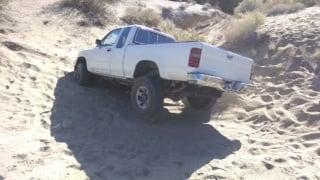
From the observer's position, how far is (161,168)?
930 centimetres

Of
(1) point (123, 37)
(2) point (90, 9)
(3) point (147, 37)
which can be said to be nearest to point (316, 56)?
(3) point (147, 37)

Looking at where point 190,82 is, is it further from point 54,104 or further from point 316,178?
point 54,104

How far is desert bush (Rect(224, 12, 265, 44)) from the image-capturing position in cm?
1622

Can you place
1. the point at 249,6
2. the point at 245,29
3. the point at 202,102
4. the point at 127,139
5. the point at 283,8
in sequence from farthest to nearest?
the point at 249,6 < the point at 283,8 < the point at 245,29 < the point at 202,102 < the point at 127,139

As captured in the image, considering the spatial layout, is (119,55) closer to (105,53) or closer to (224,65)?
(105,53)

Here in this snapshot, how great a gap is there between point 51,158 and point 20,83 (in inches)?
159

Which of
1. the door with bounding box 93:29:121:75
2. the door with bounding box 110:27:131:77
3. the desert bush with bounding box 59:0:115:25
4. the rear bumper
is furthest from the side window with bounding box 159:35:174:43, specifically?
the desert bush with bounding box 59:0:115:25

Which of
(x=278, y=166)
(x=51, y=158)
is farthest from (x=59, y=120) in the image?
(x=278, y=166)

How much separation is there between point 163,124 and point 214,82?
1750 millimetres

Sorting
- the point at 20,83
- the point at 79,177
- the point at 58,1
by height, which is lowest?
the point at 79,177

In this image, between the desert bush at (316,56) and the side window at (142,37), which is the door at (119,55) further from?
the desert bush at (316,56)

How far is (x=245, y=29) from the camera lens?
16438 mm

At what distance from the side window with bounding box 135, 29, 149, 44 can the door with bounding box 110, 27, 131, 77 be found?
28 cm

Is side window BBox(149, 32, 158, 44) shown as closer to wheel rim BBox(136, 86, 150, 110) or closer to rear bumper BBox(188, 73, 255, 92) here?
wheel rim BBox(136, 86, 150, 110)
